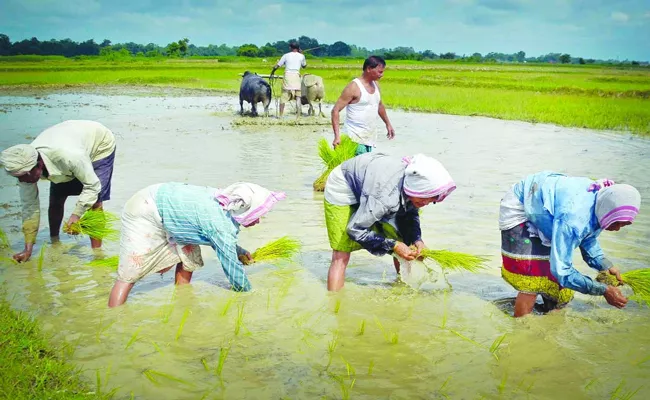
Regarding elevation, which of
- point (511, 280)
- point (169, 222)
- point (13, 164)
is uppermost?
point (13, 164)

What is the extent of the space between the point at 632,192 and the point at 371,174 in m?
1.39

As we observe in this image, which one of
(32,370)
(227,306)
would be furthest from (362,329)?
(32,370)

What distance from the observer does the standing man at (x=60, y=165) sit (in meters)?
3.89

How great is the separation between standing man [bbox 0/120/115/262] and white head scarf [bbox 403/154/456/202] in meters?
2.35

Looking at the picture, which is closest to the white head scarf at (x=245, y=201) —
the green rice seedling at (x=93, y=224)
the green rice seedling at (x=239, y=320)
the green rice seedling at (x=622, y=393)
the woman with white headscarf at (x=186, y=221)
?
the woman with white headscarf at (x=186, y=221)

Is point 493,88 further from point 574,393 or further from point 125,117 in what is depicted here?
point 574,393

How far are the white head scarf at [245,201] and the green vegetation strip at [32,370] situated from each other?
1.18 meters

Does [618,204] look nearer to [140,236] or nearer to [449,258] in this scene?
[449,258]

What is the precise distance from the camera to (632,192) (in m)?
2.84

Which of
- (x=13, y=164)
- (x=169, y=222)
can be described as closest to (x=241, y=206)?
(x=169, y=222)

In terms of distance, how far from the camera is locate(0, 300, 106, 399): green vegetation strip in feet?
8.73

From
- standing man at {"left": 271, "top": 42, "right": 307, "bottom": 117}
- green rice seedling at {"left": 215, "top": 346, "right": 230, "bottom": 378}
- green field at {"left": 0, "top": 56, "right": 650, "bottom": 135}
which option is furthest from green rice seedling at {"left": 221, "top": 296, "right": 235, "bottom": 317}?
green field at {"left": 0, "top": 56, "right": 650, "bottom": 135}

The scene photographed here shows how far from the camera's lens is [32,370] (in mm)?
2832

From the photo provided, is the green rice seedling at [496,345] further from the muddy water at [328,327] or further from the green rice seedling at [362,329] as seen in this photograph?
the green rice seedling at [362,329]
